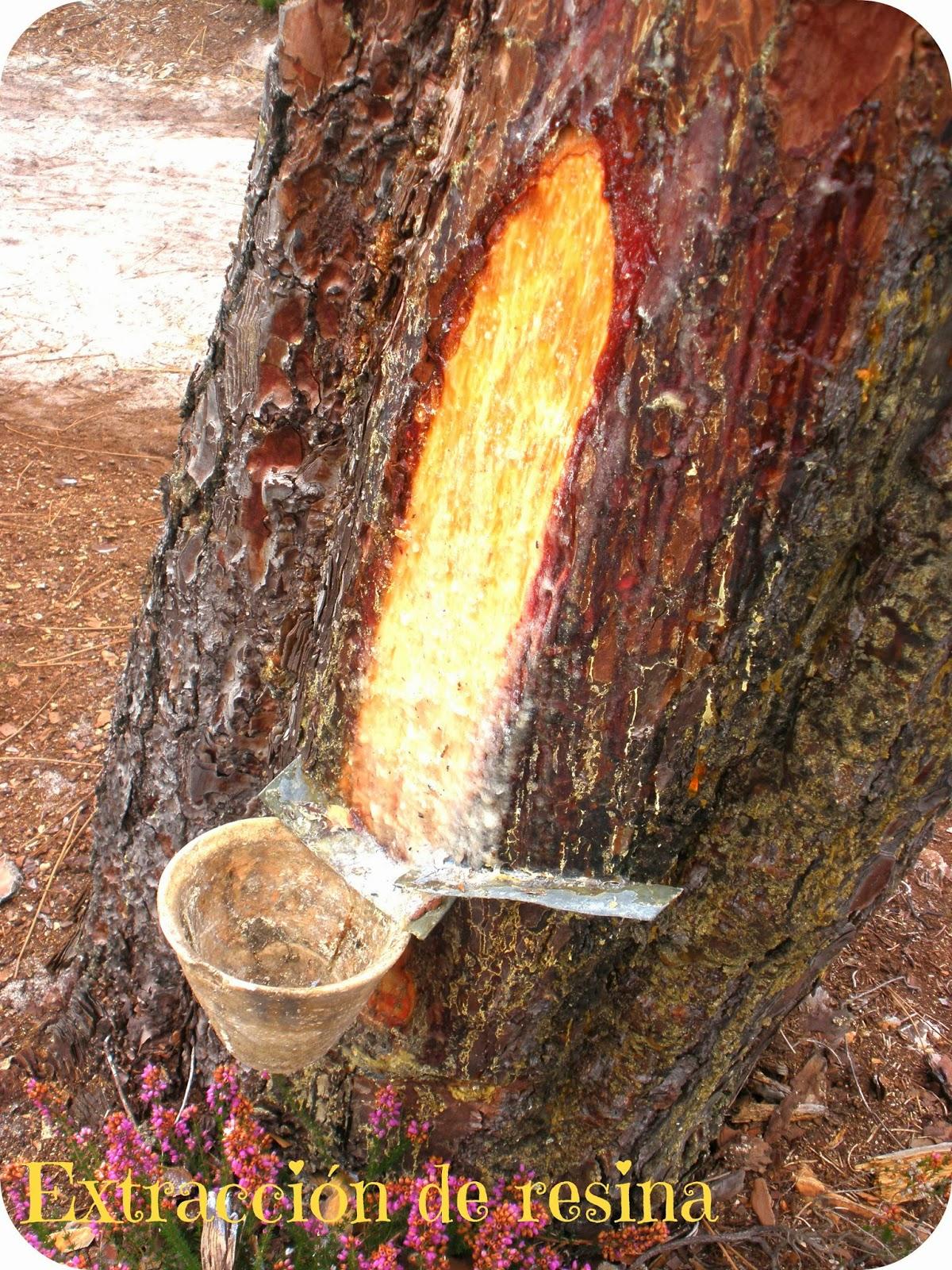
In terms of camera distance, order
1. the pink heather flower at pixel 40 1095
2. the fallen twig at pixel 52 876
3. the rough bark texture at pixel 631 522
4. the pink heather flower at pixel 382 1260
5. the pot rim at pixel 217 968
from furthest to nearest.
A: the fallen twig at pixel 52 876 < the pink heather flower at pixel 40 1095 < the pink heather flower at pixel 382 1260 < the pot rim at pixel 217 968 < the rough bark texture at pixel 631 522

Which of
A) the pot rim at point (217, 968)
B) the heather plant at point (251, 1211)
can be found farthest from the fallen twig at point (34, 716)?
the pot rim at point (217, 968)

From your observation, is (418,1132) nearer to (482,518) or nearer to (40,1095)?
(40,1095)

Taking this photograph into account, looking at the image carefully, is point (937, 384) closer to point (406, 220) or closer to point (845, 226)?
point (845, 226)

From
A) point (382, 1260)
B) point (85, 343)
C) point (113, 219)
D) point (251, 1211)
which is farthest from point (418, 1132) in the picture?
point (113, 219)

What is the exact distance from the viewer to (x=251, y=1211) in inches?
72.2

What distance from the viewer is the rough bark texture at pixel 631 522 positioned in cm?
97

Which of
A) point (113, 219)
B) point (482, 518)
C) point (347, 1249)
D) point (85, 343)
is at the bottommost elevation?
point (347, 1249)

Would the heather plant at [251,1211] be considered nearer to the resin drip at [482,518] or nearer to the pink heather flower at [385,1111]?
the pink heather flower at [385,1111]

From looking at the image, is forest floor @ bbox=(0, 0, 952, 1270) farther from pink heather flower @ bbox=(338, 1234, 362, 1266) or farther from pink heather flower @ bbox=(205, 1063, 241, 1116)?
pink heather flower @ bbox=(338, 1234, 362, 1266)

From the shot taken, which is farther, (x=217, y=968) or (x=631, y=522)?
(x=217, y=968)

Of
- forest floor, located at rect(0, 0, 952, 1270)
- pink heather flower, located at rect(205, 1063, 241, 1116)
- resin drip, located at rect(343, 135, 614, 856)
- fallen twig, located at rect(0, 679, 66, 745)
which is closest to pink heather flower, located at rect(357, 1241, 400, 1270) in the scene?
pink heather flower, located at rect(205, 1063, 241, 1116)

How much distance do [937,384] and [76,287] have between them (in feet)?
16.6

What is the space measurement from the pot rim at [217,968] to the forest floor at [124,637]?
1.06m

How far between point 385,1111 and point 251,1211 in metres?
0.34
